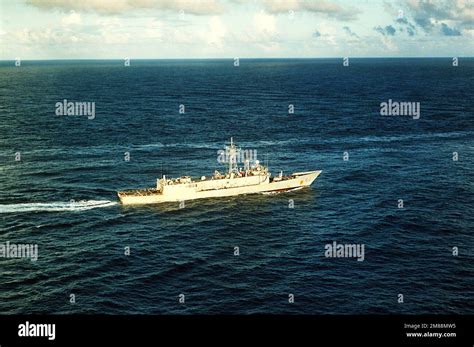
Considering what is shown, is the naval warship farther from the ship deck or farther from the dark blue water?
the dark blue water

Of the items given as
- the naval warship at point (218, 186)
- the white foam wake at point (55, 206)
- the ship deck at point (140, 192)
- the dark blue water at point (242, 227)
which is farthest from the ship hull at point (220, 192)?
the white foam wake at point (55, 206)

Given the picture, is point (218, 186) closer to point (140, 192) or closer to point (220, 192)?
point (220, 192)

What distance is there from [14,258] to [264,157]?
66.2 meters

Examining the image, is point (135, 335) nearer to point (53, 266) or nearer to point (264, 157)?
point (53, 266)

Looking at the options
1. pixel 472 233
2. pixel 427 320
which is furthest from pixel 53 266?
pixel 472 233

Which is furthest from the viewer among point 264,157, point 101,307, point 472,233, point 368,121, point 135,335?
point 368,121

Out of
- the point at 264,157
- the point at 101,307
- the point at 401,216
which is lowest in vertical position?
the point at 101,307

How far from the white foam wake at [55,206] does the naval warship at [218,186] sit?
4652mm

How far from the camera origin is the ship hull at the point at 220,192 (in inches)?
3553

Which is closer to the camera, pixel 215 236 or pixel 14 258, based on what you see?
pixel 14 258

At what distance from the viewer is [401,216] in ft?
270

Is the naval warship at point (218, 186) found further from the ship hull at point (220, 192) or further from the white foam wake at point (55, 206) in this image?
the white foam wake at point (55, 206)

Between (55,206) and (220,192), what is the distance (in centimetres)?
2936

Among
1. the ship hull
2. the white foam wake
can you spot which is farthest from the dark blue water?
the ship hull
